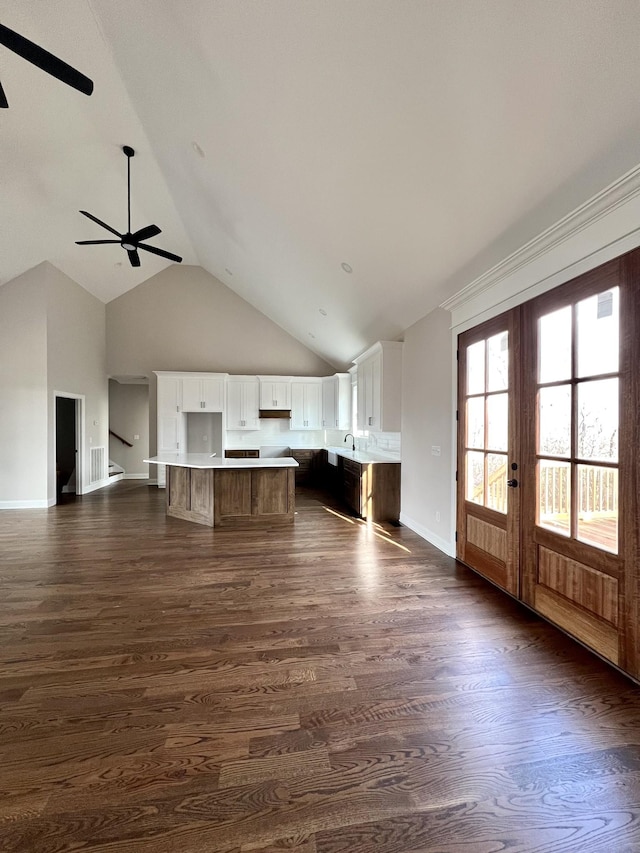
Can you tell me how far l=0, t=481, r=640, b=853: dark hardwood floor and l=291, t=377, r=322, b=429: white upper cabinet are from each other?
18.9 ft

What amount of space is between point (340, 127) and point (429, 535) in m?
3.99

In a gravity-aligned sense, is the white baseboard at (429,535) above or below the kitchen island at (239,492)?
below


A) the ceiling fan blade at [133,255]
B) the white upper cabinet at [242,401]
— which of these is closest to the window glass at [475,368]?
the ceiling fan blade at [133,255]

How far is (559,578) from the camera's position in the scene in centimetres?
250

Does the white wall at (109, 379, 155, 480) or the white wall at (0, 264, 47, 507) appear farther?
the white wall at (109, 379, 155, 480)

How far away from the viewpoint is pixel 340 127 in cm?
259

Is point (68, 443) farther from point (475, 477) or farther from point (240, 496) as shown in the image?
point (475, 477)

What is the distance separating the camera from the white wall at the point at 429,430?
3.94 metres

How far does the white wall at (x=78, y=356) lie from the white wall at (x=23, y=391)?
0.11 meters

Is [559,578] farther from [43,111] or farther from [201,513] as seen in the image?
[43,111]

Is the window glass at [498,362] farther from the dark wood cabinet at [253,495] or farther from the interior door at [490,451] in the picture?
the dark wood cabinet at [253,495]

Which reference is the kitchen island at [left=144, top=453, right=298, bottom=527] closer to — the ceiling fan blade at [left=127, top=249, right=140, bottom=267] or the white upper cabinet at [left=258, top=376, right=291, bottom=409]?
the ceiling fan blade at [left=127, top=249, right=140, bottom=267]

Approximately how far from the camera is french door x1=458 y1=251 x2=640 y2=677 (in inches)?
79.7

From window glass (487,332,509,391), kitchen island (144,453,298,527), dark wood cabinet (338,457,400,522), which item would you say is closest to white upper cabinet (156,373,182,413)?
kitchen island (144,453,298,527)
